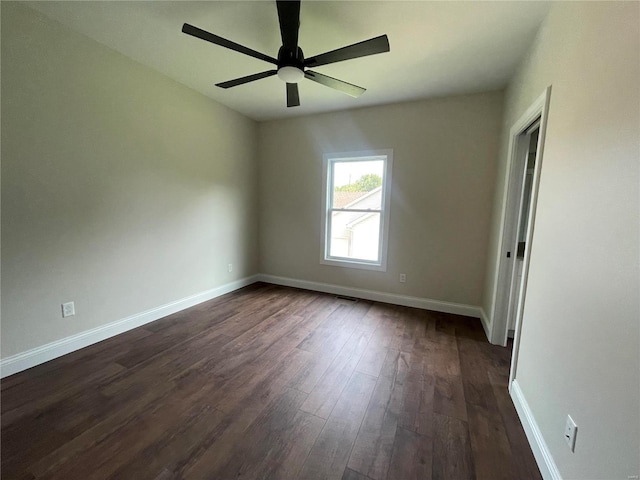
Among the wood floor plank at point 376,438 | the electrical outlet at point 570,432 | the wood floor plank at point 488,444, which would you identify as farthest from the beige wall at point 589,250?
the wood floor plank at point 376,438

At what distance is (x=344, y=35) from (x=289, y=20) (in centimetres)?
74

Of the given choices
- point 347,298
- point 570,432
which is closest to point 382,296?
point 347,298

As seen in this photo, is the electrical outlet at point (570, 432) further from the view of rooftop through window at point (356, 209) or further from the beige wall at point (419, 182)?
the view of rooftop through window at point (356, 209)

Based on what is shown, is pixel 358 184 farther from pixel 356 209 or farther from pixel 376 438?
pixel 376 438

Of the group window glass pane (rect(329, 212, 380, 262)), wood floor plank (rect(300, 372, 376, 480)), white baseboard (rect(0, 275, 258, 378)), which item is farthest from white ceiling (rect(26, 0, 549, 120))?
wood floor plank (rect(300, 372, 376, 480))

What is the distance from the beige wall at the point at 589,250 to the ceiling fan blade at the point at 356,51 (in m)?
0.99

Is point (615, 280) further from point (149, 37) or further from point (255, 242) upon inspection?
point (255, 242)

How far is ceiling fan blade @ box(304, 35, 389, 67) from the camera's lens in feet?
5.22

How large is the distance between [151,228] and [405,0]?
3044 mm

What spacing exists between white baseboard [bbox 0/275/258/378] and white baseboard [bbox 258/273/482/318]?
4.25ft

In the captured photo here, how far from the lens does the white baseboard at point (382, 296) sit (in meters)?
3.27

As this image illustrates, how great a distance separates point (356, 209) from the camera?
150 inches

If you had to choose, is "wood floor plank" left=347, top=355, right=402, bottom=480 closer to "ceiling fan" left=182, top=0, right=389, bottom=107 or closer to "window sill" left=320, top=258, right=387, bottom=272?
"window sill" left=320, top=258, right=387, bottom=272

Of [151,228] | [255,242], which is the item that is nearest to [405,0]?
[151,228]
